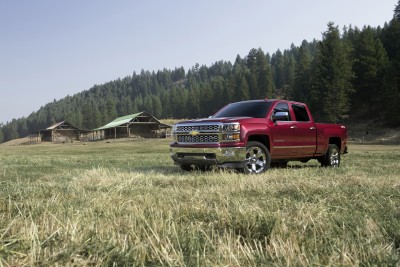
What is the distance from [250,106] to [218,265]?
28.4 feet

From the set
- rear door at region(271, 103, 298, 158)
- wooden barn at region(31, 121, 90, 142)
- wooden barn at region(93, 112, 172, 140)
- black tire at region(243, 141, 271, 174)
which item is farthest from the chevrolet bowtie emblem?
wooden barn at region(31, 121, 90, 142)

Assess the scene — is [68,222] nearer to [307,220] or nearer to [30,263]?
[30,263]

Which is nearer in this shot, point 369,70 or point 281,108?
point 281,108

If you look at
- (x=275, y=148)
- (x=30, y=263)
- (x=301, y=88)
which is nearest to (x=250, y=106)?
(x=275, y=148)

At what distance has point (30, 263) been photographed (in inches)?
80.0

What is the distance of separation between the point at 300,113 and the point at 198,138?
3530 millimetres

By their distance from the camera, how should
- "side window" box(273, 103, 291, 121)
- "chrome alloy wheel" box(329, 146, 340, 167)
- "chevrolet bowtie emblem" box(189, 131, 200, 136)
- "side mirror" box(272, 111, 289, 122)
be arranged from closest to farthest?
1. "chevrolet bowtie emblem" box(189, 131, 200, 136)
2. "side mirror" box(272, 111, 289, 122)
3. "side window" box(273, 103, 291, 121)
4. "chrome alloy wheel" box(329, 146, 340, 167)

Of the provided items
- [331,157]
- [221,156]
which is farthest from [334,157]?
[221,156]

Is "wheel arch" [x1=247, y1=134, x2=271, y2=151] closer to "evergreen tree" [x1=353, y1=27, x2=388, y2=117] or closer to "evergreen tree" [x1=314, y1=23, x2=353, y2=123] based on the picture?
"evergreen tree" [x1=314, y1=23, x2=353, y2=123]

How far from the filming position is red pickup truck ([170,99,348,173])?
905 cm

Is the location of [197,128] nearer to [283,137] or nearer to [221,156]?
[221,156]

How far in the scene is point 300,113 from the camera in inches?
446

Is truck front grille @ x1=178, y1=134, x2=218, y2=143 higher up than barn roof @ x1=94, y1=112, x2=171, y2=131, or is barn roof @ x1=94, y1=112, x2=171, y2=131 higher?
barn roof @ x1=94, y1=112, x2=171, y2=131

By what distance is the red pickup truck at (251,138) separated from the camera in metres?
9.05
